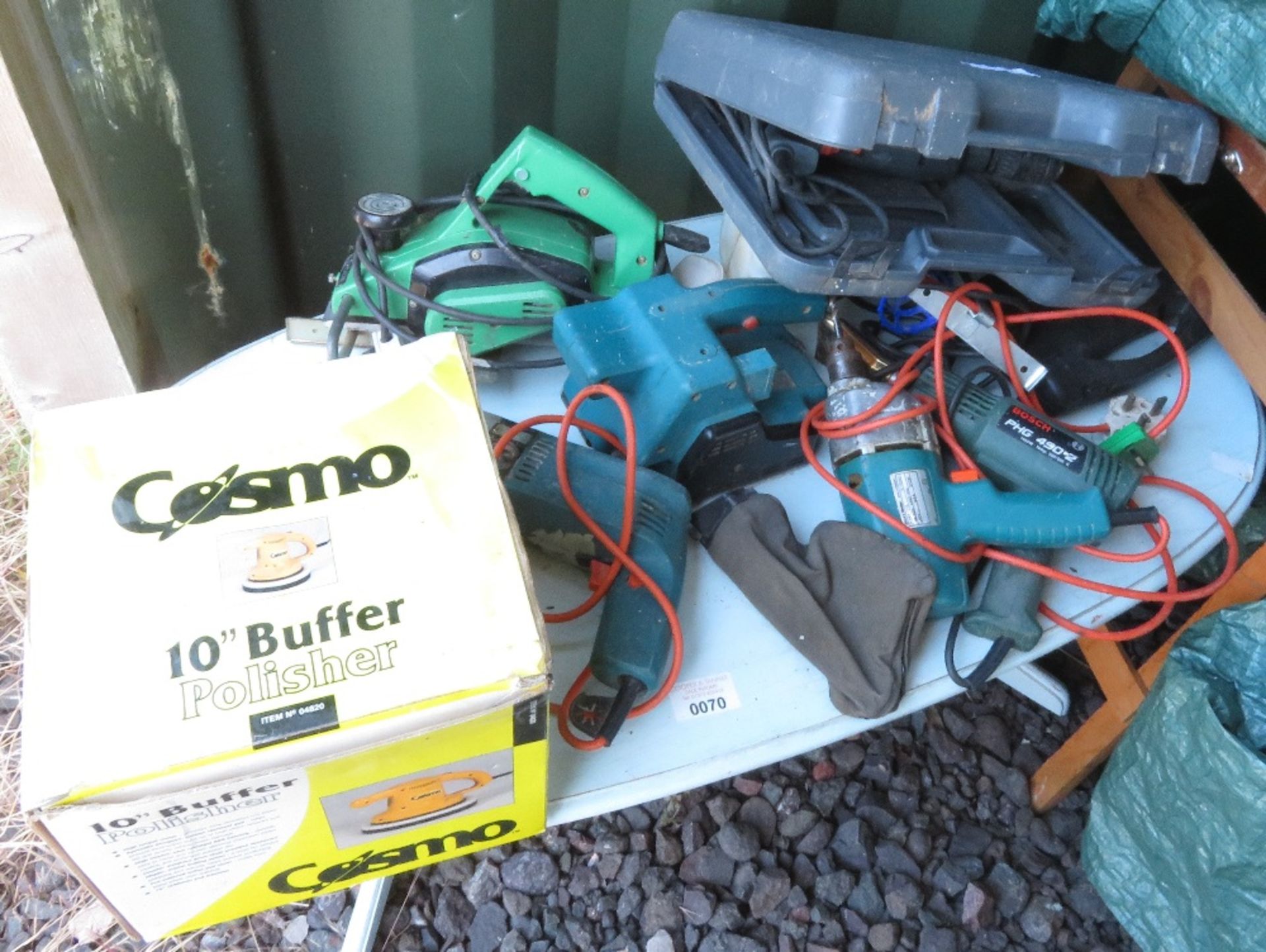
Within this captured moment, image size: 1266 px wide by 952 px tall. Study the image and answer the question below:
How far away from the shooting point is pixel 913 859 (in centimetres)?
119

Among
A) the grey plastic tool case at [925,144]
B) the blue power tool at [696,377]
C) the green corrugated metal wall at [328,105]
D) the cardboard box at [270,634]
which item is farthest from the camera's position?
the green corrugated metal wall at [328,105]

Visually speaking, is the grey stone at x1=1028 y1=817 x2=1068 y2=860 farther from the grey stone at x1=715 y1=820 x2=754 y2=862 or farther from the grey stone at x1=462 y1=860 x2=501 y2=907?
the grey stone at x1=462 y1=860 x2=501 y2=907

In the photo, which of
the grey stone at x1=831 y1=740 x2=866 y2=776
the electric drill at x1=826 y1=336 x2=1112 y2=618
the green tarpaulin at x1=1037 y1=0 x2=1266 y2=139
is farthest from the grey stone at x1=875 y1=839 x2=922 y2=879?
the green tarpaulin at x1=1037 y1=0 x2=1266 y2=139

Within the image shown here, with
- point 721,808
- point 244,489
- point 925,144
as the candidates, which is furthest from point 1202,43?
point 721,808

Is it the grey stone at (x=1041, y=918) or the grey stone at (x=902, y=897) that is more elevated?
the grey stone at (x=902, y=897)

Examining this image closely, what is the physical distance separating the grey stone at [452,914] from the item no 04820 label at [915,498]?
71 centimetres

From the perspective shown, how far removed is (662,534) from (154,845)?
413mm

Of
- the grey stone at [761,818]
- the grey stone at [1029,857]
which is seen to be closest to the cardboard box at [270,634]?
the grey stone at [761,818]

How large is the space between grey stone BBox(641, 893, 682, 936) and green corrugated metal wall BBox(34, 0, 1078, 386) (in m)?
0.88

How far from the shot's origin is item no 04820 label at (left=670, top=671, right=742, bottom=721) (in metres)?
0.73

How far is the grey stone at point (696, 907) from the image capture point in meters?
1.11

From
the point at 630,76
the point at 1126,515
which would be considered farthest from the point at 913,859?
the point at 630,76

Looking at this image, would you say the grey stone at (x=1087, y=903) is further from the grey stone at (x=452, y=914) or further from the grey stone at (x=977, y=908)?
the grey stone at (x=452, y=914)

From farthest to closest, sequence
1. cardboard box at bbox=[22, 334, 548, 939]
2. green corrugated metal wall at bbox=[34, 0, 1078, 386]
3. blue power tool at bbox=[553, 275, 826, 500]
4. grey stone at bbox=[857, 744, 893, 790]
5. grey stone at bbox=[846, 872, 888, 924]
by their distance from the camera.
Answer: grey stone at bbox=[857, 744, 893, 790] → grey stone at bbox=[846, 872, 888, 924] → green corrugated metal wall at bbox=[34, 0, 1078, 386] → blue power tool at bbox=[553, 275, 826, 500] → cardboard box at bbox=[22, 334, 548, 939]
